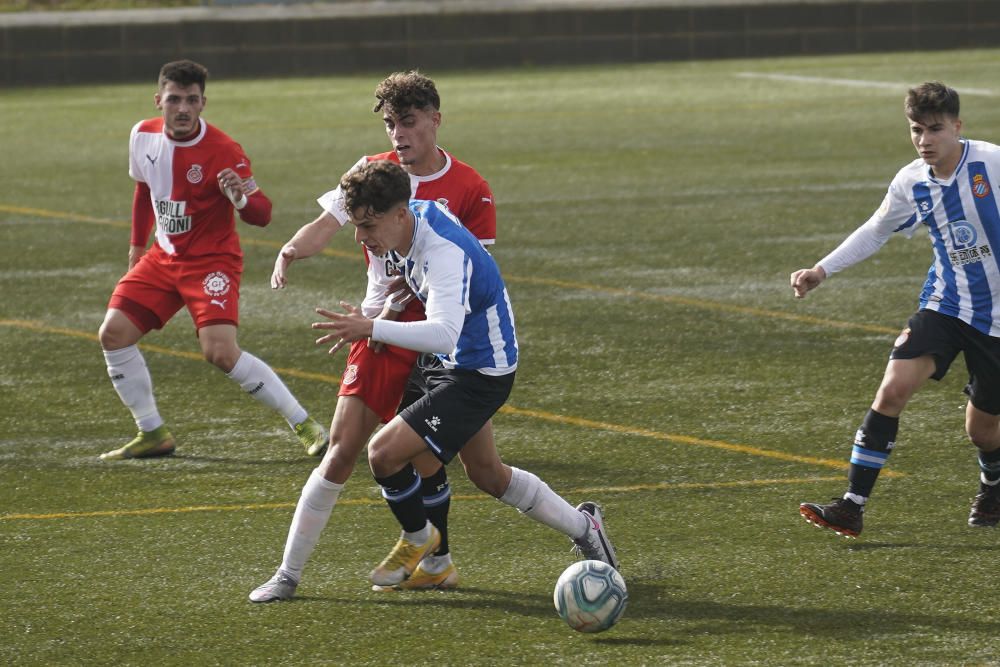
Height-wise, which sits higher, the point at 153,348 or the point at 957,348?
the point at 957,348

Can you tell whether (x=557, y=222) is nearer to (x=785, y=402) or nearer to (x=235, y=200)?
(x=785, y=402)

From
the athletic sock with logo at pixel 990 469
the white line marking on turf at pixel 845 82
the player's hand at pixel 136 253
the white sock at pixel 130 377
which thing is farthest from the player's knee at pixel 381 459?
the white line marking on turf at pixel 845 82

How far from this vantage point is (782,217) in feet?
48.3

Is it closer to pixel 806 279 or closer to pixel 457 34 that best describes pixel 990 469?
pixel 806 279

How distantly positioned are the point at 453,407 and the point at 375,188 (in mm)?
811

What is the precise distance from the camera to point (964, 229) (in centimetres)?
654

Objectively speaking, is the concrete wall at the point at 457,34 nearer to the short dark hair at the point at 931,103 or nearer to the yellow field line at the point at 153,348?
the yellow field line at the point at 153,348

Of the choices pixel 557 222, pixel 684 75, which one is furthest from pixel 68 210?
pixel 684 75

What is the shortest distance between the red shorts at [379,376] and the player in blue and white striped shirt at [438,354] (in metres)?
0.10

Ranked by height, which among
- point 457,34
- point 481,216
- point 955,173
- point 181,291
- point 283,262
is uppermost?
point 955,173

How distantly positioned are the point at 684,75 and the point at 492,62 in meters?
3.54

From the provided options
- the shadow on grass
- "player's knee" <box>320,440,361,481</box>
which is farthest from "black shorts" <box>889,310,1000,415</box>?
"player's knee" <box>320,440,361,481</box>

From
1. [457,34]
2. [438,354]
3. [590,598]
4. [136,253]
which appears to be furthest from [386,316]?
[457,34]

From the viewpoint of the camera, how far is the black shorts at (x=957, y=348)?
6484 mm
